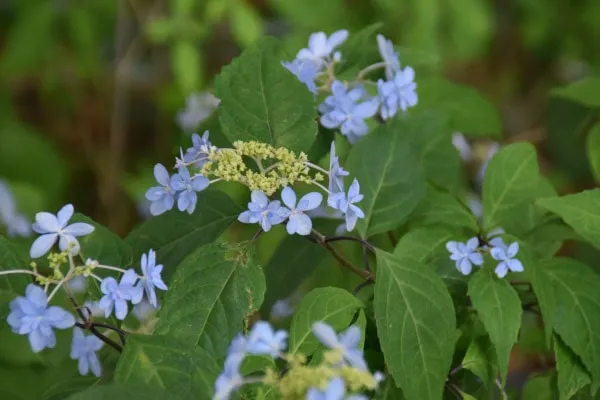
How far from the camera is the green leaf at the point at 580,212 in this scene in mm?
815

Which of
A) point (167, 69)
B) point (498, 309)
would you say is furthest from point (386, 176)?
point (167, 69)

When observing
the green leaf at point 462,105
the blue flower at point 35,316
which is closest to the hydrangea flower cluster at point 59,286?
the blue flower at point 35,316

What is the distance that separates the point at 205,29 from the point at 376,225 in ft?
4.04

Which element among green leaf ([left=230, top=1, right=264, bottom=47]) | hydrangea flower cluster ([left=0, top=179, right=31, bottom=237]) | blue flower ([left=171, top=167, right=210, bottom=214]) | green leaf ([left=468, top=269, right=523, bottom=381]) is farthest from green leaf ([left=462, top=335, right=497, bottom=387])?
green leaf ([left=230, top=1, right=264, bottom=47])

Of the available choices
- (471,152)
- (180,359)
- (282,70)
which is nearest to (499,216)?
(282,70)

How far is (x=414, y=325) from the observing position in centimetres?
75

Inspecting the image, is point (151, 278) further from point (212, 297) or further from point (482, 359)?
point (482, 359)

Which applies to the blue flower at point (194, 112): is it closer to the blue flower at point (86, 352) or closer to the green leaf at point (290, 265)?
the green leaf at point (290, 265)

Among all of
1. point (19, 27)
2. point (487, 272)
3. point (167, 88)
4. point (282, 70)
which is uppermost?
point (282, 70)

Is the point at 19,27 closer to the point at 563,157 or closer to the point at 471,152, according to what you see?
the point at 471,152

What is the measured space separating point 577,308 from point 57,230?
51 cm

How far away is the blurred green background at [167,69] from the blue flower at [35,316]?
1.90ft

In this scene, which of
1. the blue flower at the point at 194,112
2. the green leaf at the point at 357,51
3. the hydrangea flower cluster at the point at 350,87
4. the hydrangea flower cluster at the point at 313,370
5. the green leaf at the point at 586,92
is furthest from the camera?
the blue flower at the point at 194,112

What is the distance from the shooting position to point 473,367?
800mm
